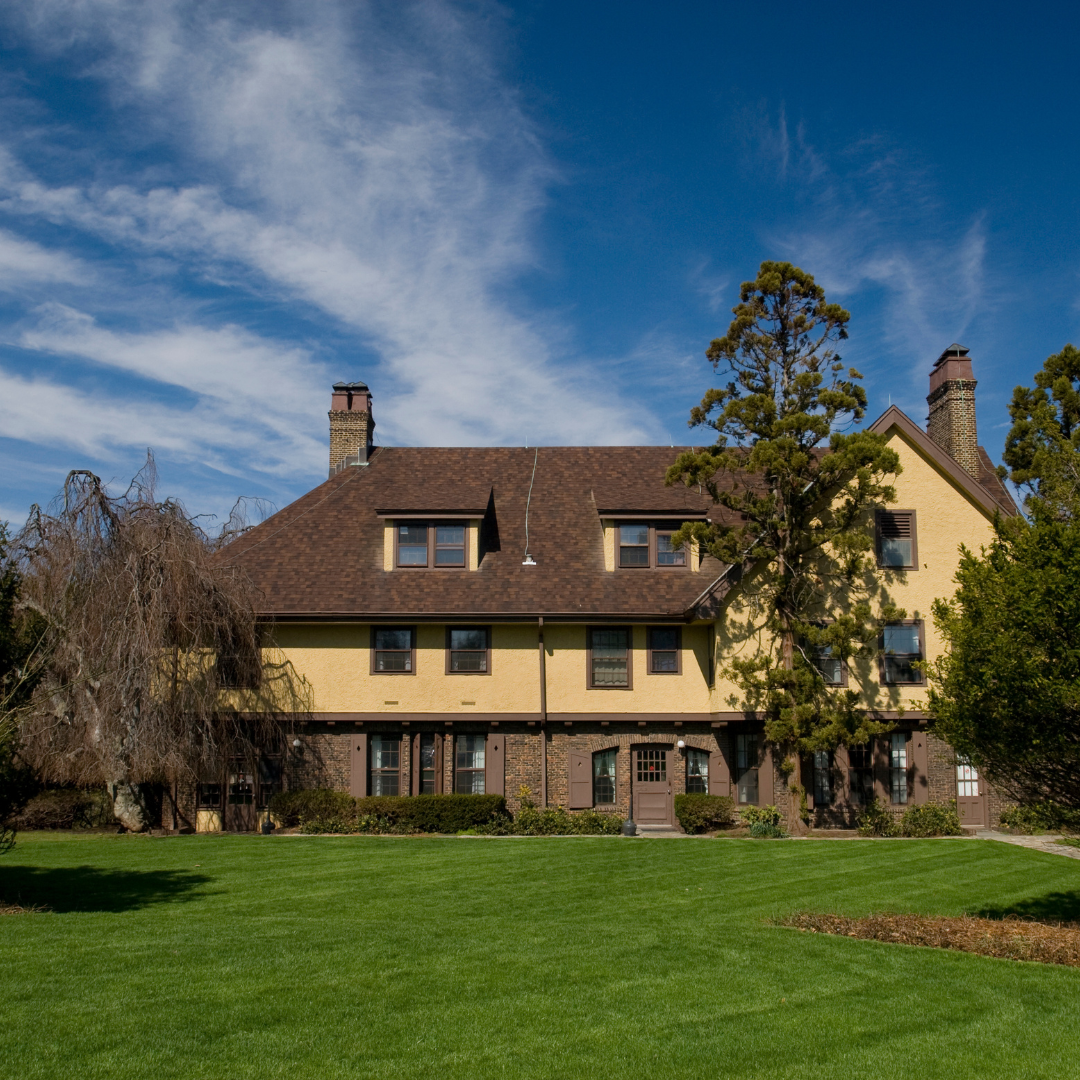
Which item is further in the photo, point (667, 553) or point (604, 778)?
point (667, 553)

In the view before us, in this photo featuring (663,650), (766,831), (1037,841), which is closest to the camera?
(1037,841)

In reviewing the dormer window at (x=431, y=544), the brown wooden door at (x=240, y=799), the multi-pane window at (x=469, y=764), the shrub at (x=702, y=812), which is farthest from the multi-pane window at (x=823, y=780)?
the brown wooden door at (x=240, y=799)

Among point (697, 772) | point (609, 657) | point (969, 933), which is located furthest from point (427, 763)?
point (969, 933)

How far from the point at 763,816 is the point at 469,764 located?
6.97 metres

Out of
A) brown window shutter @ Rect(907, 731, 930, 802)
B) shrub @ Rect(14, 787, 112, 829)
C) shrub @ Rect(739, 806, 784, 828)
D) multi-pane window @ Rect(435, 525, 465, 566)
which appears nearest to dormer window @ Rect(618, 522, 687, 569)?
multi-pane window @ Rect(435, 525, 465, 566)

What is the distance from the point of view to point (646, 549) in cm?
2486

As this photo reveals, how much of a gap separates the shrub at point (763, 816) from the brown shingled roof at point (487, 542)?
476cm

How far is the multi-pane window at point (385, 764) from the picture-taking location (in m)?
23.4

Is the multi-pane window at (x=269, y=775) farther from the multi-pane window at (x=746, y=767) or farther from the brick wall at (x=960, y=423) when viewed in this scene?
the brick wall at (x=960, y=423)

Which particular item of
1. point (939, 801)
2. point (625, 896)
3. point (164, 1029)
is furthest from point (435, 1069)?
point (939, 801)

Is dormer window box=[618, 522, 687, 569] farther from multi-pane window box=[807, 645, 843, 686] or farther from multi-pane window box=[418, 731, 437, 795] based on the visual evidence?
multi-pane window box=[418, 731, 437, 795]

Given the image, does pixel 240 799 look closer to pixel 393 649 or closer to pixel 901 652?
pixel 393 649

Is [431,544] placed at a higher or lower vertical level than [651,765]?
higher

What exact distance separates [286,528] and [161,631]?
22.0ft
